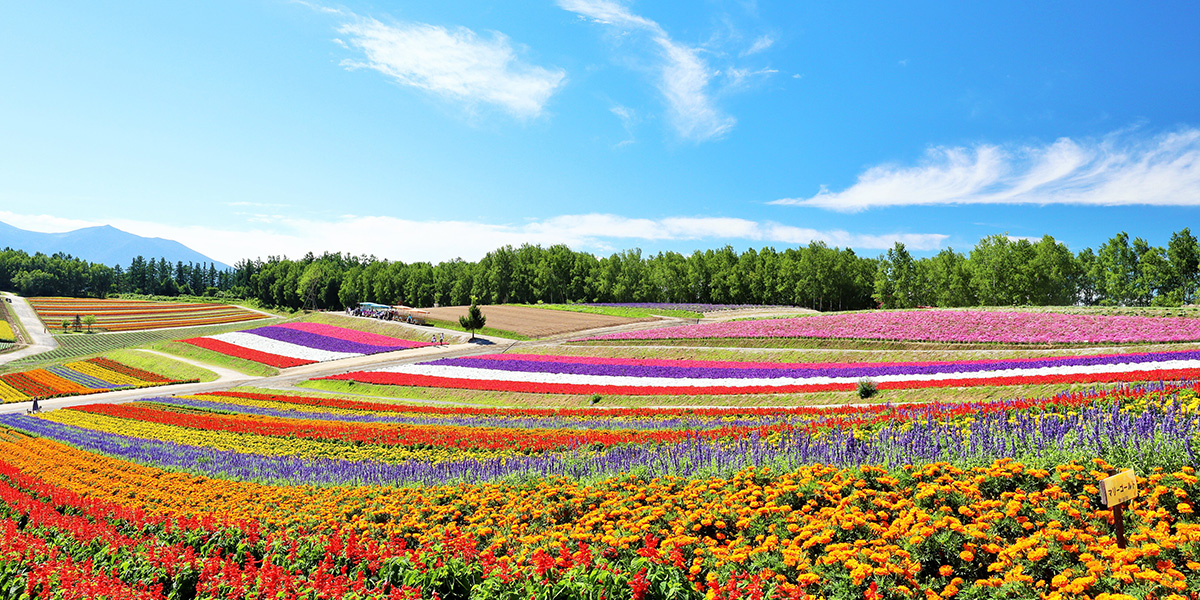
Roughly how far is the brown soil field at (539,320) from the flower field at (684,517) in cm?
4253

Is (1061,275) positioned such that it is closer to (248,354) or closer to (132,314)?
(248,354)

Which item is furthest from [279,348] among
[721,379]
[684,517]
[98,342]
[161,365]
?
[684,517]

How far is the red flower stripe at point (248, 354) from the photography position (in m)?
46.0

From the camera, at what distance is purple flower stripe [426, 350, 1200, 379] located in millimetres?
20312

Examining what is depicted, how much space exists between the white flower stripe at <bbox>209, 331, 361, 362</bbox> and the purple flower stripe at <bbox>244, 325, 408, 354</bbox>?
0.71 m

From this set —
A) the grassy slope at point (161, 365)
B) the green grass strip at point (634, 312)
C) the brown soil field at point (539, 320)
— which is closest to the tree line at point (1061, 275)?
the green grass strip at point (634, 312)

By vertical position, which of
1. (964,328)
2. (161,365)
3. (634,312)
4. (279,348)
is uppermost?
(964,328)

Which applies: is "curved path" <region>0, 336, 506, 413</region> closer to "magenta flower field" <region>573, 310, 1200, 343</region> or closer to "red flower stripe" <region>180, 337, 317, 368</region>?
"red flower stripe" <region>180, 337, 317, 368</region>

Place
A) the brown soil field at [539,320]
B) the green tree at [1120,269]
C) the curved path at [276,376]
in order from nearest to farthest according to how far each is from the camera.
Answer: the curved path at [276,376] → the brown soil field at [539,320] → the green tree at [1120,269]

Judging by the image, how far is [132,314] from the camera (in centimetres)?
9631

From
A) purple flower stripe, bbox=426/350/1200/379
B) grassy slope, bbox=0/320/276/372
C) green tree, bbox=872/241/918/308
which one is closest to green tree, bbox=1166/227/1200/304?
green tree, bbox=872/241/918/308

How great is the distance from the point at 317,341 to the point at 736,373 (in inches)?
1703

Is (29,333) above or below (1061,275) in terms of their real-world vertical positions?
below

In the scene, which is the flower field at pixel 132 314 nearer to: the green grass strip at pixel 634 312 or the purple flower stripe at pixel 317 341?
the purple flower stripe at pixel 317 341
